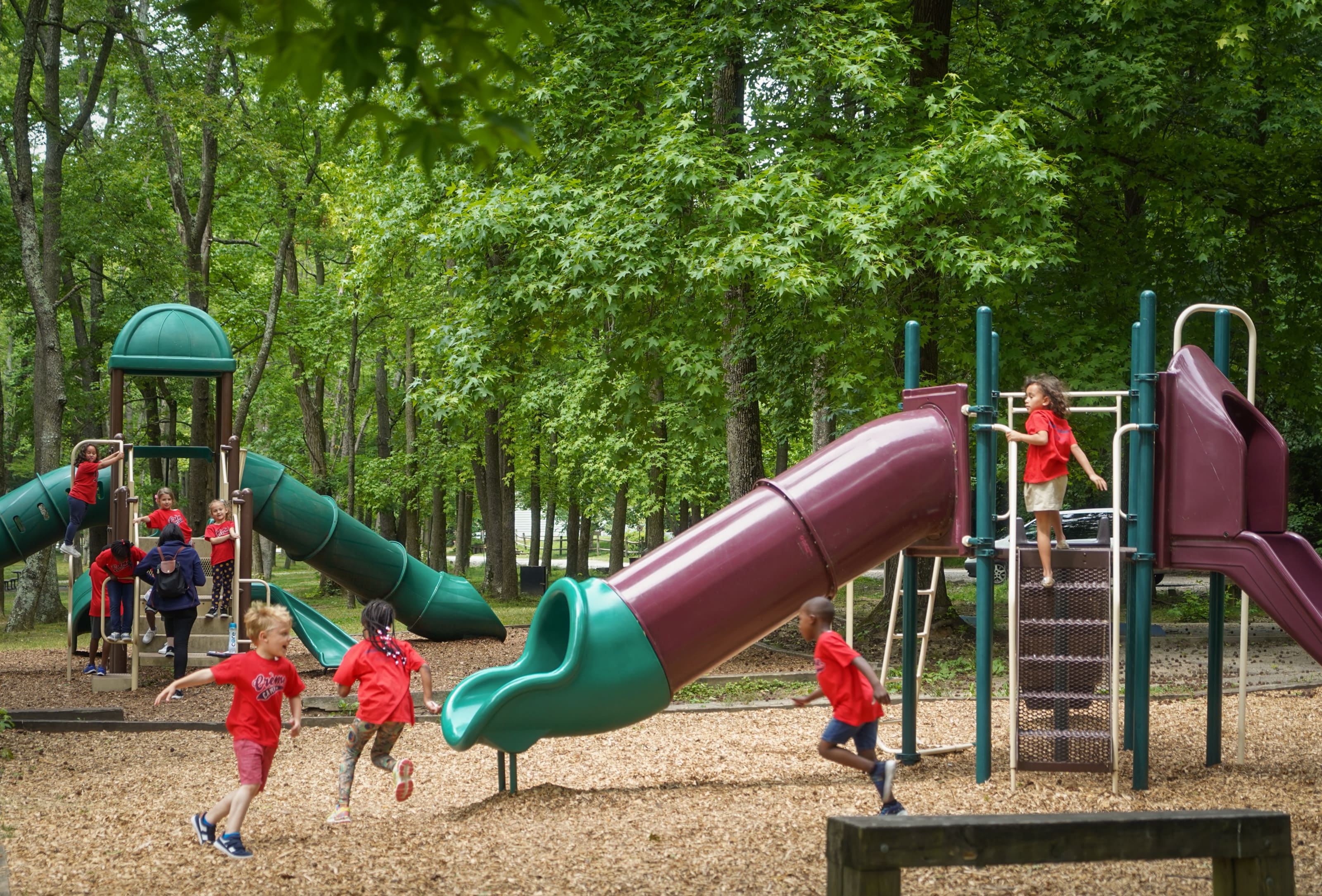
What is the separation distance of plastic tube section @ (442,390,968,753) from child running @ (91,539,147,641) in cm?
656

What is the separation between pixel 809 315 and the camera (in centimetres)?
1398

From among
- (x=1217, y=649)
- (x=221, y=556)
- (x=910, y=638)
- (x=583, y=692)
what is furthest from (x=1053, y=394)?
(x=221, y=556)

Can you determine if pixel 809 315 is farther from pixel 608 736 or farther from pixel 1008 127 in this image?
pixel 608 736

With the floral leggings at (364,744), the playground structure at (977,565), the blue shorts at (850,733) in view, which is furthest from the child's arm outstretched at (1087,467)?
the floral leggings at (364,744)

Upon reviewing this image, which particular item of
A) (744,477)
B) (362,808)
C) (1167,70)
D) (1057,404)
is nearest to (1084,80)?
(1167,70)

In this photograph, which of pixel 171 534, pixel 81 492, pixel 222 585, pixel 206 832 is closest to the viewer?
pixel 206 832

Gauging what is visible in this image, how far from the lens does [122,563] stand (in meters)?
12.0

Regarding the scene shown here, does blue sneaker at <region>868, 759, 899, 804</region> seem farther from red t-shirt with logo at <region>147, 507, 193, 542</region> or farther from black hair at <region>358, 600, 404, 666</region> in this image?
red t-shirt with logo at <region>147, 507, 193, 542</region>

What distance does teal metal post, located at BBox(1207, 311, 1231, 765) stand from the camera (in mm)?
8086

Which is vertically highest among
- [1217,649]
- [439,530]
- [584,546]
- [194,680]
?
[194,680]

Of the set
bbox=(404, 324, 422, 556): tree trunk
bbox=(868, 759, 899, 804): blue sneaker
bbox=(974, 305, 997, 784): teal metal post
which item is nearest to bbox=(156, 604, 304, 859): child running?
bbox=(868, 759, 899, 804): blue sneaker

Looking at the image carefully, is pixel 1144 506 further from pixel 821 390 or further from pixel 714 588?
pixel 821 390

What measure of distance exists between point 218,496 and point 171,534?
2.19 meters

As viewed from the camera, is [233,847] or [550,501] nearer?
[233,847]
